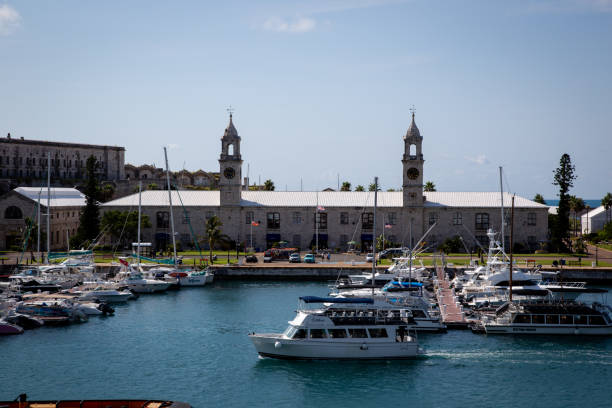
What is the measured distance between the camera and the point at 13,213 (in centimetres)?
9706

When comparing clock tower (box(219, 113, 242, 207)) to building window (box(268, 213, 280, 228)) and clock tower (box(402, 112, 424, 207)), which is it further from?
clock tower (box(402, 112, 424, 207))

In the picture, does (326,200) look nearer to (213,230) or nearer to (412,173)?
(412,173)

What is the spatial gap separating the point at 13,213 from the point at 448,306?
64738 mm

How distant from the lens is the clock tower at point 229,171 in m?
96.4

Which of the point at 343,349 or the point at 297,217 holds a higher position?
the point at 297,217

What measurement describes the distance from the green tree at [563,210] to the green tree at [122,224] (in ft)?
175

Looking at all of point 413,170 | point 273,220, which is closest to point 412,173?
point 413,170

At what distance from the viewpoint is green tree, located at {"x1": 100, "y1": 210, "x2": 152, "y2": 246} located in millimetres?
93438

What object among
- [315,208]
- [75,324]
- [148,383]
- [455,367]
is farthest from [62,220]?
[455,367]

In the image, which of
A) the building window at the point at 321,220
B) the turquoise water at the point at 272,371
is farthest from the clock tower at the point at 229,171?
the turquoise water at the point at 272,371

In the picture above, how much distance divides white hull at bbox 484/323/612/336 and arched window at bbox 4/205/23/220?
230ft

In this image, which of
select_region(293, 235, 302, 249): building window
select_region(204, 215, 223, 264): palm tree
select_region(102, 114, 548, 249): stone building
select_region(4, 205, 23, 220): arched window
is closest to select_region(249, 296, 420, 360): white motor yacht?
select_region(204, 215, 223, 264): palm tree

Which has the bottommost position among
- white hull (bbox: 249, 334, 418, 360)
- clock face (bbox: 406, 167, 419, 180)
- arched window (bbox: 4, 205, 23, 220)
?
white hull (bbox: 249, 334, 418, 360)

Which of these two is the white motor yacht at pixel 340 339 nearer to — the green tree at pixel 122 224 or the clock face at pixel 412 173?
the clock face at pixel 412 173
